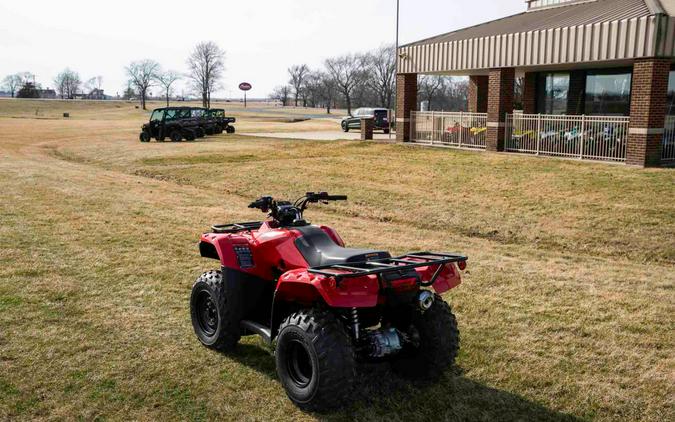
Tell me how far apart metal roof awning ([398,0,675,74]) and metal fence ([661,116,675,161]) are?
7.00 feet

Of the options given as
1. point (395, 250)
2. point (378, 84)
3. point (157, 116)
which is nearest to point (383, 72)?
point (378, 84)

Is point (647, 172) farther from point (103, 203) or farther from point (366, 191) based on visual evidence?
point (103, 203)

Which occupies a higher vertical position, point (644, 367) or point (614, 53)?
point (614, 53)

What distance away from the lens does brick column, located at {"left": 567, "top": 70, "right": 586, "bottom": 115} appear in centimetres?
2212

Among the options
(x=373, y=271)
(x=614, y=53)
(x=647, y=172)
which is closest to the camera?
(x=373, y=271)

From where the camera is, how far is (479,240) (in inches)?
439

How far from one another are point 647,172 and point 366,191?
681 cm

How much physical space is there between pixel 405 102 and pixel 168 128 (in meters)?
13.9

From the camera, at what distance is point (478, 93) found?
28656 millimetres

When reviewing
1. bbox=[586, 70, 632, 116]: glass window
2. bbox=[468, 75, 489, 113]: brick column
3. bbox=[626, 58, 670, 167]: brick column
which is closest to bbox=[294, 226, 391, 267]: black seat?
bbox=[626, 58, 670, 167]: brick column

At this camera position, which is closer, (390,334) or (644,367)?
(390,334)

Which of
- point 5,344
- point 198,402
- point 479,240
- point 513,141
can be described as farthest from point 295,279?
point 513,141

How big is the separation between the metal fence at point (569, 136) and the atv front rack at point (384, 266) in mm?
14994

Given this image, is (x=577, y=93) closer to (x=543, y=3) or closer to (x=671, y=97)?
(x=671, y=97)
